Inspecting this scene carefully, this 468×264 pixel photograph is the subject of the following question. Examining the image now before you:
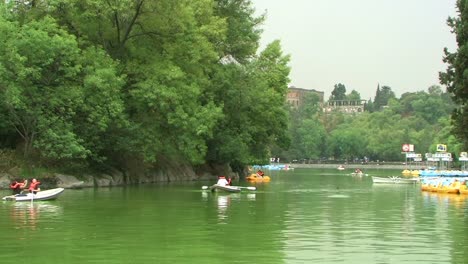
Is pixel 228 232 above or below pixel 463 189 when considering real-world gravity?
below

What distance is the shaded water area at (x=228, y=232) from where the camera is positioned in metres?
18.7

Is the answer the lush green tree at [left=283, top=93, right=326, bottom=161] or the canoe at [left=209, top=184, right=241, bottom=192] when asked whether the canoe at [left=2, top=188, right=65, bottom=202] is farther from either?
the lush green tree at [left=283, top=93, right=326, bottom=161]

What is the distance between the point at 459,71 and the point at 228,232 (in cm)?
1837

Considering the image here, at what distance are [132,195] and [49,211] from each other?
493 inches

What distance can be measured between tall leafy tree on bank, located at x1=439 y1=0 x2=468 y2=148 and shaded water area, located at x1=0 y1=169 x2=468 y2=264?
14.7 feet

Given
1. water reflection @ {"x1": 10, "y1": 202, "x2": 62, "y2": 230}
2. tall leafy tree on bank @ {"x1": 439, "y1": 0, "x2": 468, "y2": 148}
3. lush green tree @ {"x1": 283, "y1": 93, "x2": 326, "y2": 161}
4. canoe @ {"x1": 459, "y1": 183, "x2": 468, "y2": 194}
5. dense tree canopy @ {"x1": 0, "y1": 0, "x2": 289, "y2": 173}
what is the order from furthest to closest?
lush green tree @ {"x1": 283, "y1": 93, "x2": 326, "y2": 161}
canoe @ {"x1": 459, "y1": 183, "x2": 468, "y2": 194}
dense tree canopy @ {"x1": 0, "y1": 0, "x2": 289, "y2": 173}
tall leafy tree on bank @ {"x1": 439, "y1": 0, "x2": 468, "y2": 148}
water reflection @ {"x1": 10, "y1": 202, "x2": 62, "y2": 230}

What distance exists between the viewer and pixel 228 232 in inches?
944

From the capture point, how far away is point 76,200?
38250mm

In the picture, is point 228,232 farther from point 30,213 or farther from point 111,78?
point 111,78

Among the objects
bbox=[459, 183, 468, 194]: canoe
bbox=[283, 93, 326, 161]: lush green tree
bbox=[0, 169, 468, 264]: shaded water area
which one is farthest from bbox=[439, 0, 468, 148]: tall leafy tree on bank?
bbox=[283, 93, 326, 161]: lush green tree

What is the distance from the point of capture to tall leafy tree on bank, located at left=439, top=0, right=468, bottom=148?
119 ft

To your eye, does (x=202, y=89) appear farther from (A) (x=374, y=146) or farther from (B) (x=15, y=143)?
(A) (x=374, y=146)

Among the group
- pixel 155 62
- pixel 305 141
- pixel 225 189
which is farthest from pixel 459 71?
pixel 305 141

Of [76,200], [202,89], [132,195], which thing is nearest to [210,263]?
[76,200]
